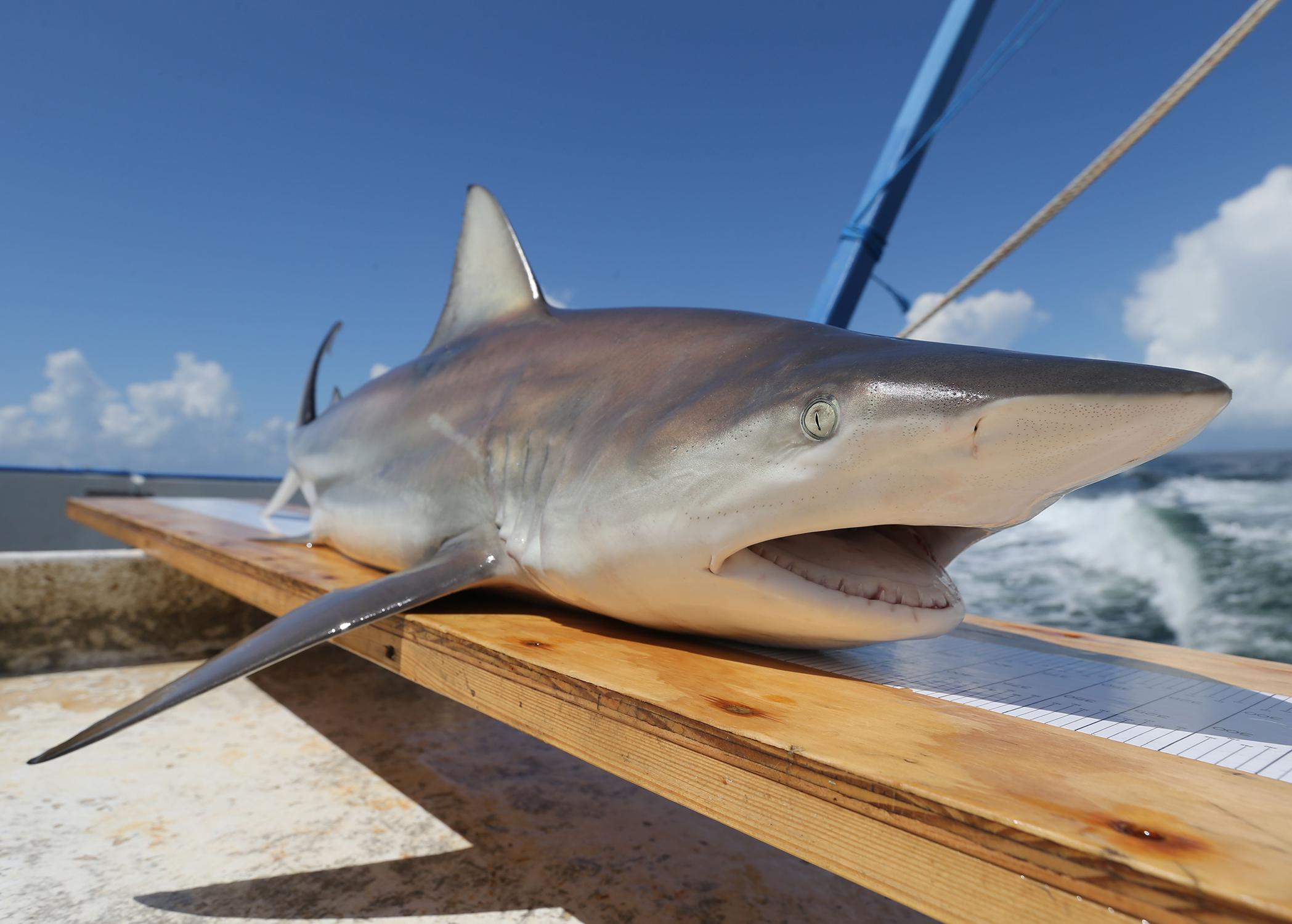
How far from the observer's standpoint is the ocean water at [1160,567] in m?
7.04

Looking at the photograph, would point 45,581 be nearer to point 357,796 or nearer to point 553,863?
point 357,796

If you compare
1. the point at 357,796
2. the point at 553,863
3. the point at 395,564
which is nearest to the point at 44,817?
the point at 357,796

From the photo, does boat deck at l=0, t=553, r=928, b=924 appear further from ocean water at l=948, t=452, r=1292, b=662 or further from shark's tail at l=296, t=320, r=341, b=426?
ocean water at l=948, t=452, r=1292, b=662

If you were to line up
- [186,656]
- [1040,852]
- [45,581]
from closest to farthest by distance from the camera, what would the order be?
[1040,852]
[45,581]
[186,656]

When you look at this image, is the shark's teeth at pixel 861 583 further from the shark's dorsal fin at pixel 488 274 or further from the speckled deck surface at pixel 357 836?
the shark's dorsal fin at pixel 488 274

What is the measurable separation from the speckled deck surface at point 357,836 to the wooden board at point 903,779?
1.42 ft

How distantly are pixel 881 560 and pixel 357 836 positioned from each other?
1212 mm

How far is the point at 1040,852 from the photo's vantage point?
23.1 inches

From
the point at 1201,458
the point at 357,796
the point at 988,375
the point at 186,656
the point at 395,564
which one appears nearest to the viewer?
the point at 988,375

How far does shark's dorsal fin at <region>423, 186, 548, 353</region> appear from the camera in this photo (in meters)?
2.22

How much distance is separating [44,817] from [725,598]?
5.01ft

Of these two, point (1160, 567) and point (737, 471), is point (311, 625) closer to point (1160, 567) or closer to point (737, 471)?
point (737, 471)

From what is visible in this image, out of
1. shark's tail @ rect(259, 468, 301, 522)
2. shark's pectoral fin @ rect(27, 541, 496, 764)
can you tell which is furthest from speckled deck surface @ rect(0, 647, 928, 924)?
shark's tail @ rect(259, 468, 301, 522)

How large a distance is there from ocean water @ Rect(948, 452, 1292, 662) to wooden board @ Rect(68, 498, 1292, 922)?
524cm
